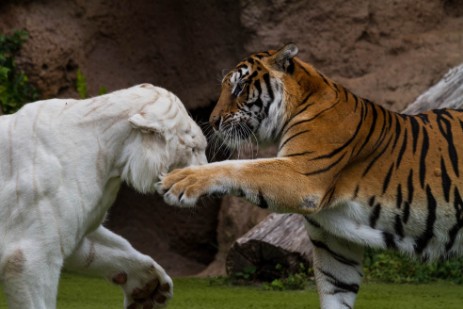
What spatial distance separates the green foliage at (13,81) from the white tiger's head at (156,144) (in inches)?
160

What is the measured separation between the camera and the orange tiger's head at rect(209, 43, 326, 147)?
4.61m

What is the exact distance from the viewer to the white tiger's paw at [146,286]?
4277 millimetres

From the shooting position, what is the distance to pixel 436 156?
462 cm

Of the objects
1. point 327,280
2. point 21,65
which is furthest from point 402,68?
point 327,280

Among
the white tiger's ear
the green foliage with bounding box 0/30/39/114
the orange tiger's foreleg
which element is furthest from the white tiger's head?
the green foliage with bounding box 0/30/39/114

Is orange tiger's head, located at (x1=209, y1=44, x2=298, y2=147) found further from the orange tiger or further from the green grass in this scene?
the green grass

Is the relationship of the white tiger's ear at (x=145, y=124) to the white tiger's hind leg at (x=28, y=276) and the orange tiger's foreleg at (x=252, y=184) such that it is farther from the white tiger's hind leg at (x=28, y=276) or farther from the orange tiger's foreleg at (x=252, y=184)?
the white tiger's hind leg at (x=28, y=276)

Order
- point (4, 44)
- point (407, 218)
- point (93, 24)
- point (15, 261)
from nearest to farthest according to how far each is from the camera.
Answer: point (15, 261) → point (407, 218) → point (4, 44) → point (93, 24)

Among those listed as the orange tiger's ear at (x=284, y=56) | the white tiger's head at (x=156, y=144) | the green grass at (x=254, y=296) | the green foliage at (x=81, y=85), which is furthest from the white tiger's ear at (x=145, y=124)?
the green foliage at (x=81, y=85)

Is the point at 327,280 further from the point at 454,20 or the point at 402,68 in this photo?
the point at 454,20

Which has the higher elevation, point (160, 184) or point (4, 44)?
point (160, 184)

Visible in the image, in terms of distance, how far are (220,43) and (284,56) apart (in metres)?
3.87

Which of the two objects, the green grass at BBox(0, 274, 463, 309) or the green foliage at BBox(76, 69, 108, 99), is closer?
the green grass at BBox(0, 274, 463, 309)

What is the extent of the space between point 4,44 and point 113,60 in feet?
3.63
